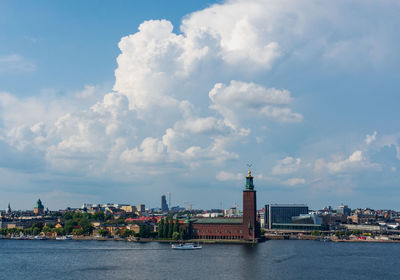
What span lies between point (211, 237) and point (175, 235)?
13.0 m

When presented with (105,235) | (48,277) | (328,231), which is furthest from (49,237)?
(48,277)

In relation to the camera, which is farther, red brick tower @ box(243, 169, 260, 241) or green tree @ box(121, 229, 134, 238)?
green tree @ box(121, 229, 134, 238)

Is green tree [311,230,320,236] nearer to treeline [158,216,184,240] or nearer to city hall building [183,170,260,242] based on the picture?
city hall building [183,170,260,242]

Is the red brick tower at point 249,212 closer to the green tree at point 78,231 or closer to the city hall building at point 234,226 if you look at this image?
the city hall building at point 234,226

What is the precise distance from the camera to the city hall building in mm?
141250

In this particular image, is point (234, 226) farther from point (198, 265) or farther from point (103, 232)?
point (198, 265)

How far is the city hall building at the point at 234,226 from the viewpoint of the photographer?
14125cm

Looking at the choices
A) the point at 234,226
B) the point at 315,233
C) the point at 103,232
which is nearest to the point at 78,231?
the point at 103,232

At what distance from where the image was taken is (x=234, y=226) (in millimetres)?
144500

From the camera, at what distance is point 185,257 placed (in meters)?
95.8

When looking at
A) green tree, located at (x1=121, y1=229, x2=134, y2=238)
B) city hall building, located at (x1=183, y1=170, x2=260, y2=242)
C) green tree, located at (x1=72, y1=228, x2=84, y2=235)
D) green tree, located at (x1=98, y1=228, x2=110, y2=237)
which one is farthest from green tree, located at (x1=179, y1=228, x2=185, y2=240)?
green tree, located at (x1=72, y1=228, x2=84, y2=235)

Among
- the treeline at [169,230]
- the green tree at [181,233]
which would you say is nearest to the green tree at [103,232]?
the treeline at [169,230]

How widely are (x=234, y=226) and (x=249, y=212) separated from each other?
21.6 ft

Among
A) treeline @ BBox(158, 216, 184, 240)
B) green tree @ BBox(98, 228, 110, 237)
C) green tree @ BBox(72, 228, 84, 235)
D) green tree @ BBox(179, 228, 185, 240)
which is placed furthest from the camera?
green tree @ BBox(72, 228, 84, 235)
